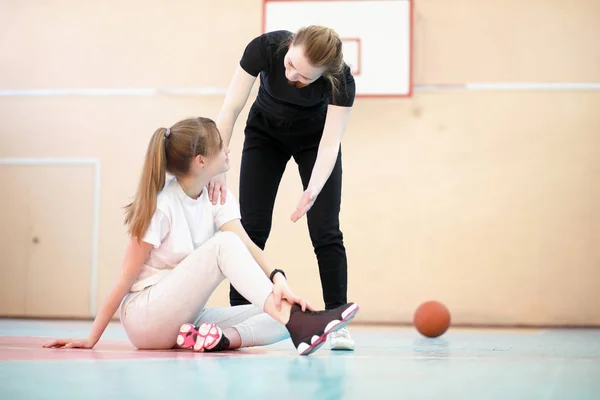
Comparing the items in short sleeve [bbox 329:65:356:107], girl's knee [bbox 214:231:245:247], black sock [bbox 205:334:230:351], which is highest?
short sleeve [bbox 329:65:356:107]

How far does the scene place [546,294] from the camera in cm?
Answer: 485

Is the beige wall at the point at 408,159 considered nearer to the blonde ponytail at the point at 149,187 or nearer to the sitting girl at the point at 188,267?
the sitting girl at the point at 188,267

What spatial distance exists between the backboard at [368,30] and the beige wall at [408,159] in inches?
10.6

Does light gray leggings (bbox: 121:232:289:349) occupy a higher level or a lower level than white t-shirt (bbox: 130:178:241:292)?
lower

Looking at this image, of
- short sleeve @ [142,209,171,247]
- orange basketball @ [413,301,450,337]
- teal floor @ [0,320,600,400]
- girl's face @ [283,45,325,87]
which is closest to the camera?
teal floor @ [0,320,600,400]

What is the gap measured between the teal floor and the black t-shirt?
0.87m

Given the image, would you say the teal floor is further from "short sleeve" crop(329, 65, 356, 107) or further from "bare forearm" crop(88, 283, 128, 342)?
"short sleeve" crop(329, 65, 356, 107)

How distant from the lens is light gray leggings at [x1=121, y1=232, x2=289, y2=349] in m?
2.14

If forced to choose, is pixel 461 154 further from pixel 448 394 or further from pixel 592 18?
pixel 448 394

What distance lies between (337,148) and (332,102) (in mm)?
164

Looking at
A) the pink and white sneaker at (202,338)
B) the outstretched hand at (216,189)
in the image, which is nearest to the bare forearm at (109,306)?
the pink and white sneaker at (202,338)

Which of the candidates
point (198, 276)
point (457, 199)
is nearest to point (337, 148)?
point (198, 276)

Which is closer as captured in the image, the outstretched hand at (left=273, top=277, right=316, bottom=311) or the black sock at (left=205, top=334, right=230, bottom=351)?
the outstretched hand at (left=273, top=277, right=316, bottom=311)

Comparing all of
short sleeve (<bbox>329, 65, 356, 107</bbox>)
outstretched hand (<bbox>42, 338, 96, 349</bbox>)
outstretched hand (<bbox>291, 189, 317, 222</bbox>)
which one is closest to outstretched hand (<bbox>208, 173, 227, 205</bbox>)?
outstretched hand (<bbox>291, 189, 317, 222</bbox>)
